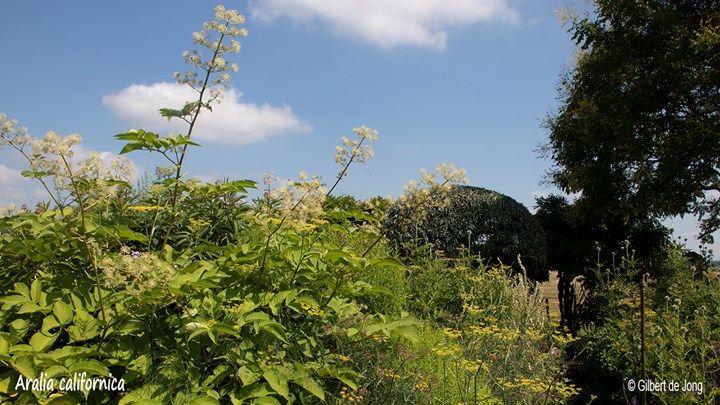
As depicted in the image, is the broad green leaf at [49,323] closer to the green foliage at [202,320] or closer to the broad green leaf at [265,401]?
the green foliage at [202,320]

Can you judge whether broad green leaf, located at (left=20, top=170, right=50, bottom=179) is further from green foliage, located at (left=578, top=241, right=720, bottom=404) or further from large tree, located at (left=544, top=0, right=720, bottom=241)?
large tree, located at (left=544, top=0, right=720, bottom=241)

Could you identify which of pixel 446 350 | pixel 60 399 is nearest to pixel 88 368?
pixel 60 399

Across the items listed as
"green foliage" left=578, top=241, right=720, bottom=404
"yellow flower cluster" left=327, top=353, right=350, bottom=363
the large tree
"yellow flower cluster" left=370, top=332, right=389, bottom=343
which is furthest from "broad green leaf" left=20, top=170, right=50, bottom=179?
the large tree

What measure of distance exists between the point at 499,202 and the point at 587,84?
5717 millimetres

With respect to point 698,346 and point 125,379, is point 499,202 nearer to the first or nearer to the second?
point 698,346

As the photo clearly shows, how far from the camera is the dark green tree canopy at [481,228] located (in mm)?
7344

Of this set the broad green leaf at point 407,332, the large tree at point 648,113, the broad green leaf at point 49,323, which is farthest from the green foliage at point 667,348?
the large tree at point 648,113

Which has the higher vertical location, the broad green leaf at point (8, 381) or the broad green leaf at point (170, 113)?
the broad green leaf at point (170, 113)

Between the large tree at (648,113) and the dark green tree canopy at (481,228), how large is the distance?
343 centimetres

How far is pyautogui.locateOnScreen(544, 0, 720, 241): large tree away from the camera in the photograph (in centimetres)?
1075

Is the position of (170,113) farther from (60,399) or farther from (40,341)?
(60,399)

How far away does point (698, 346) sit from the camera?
162 inches

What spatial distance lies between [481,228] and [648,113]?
6.08 m

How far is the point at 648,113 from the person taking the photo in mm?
11477
